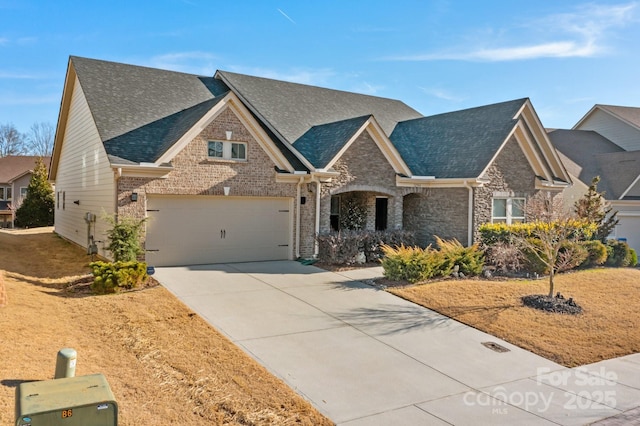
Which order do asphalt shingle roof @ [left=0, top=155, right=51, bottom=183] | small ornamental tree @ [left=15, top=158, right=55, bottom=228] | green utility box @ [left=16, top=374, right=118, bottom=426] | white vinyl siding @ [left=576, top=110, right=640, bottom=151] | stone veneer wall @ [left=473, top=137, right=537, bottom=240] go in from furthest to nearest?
asphalt shingle roof @ [left=0, top=155, right=51, bottom=183] → white vinyl siding @ [left=576, top=110, right=640, bottom=151] → small ornamental tree @ [left=15, top=158, right=55, bottom=228] → stone veneer wall @ [left=473, top=137, right=537, bottom=240] → green utility box @ [left=16, top=374, right=118, bottom=426]

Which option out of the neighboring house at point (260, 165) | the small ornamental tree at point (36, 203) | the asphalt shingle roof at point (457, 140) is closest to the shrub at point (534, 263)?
the neighboring house at point (260, 165)

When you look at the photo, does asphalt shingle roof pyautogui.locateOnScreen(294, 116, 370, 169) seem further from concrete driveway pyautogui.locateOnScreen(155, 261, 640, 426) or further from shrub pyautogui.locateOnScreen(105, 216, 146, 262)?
shrub pyautogui.locateOnScreen(105, 216, 146, 262)

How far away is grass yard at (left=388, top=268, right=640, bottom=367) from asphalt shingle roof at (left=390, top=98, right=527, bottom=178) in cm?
571

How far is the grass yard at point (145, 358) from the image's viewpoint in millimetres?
5719

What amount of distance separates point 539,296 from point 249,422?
9181 mm

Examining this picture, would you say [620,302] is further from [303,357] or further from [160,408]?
[160,408]

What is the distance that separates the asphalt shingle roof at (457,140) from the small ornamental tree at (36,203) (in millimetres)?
22941

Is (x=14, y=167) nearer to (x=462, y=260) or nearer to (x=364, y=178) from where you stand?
(x=364, y=178)

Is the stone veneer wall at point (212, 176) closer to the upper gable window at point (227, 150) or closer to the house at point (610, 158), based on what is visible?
the upper gable window at point (227, 150)

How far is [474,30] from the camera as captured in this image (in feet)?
44.3

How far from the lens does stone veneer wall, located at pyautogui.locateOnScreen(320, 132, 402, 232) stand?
1708 cm

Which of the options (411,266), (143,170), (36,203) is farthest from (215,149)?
(36,203)

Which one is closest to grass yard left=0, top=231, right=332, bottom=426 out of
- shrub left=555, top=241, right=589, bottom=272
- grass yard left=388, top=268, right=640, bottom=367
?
grass yard left=388, top=268, right=640, bottom=367

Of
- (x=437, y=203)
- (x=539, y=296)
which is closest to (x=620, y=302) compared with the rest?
(x=539, y=296)
